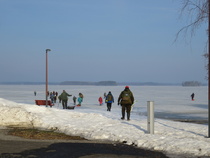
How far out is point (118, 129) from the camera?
11.7 metres

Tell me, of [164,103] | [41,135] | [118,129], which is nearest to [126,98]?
[118,129]

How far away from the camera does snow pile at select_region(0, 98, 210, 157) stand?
28.4 ft

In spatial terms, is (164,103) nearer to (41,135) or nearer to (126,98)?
(126,98)

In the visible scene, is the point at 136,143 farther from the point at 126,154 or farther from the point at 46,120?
the point at 46,120

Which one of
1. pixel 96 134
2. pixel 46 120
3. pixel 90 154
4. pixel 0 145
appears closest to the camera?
pixel 90 154

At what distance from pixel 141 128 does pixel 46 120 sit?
15.1 ft

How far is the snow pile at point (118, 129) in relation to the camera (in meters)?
8.66

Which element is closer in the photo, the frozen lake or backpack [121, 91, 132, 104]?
backpack [121, 91, 132, 104]

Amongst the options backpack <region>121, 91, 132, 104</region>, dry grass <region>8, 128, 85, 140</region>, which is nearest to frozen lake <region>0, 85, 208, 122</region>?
backpack <region>121, 91, 132, 104</region>

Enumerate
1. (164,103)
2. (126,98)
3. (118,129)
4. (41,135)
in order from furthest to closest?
(164,103), (126,98), (118,129), (41,135)

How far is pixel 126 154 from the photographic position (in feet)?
25.7

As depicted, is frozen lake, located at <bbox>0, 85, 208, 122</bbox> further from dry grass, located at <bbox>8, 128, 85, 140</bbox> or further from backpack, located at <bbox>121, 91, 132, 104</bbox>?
dry grass, located at <bbox>8, 128, 85, 140</bbox>

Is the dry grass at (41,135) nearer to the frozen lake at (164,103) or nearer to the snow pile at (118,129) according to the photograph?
the snow pile at (118,129)

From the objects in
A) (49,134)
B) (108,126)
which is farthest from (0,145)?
(108,126)
